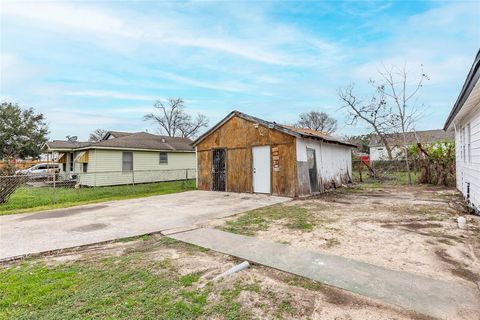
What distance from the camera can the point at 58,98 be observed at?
21328 mm

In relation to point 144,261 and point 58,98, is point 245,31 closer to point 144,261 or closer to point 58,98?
point 144,261

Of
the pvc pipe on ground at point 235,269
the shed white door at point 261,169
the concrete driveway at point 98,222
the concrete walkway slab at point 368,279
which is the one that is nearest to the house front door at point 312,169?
the shed white door at point 261,169

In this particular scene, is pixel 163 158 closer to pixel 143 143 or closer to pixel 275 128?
pixel 143 143

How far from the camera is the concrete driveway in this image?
4816 mm

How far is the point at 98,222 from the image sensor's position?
6344 millimetres

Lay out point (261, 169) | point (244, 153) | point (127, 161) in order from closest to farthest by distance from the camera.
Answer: point (261, 169)
point (244, 153)
point (127, 161)

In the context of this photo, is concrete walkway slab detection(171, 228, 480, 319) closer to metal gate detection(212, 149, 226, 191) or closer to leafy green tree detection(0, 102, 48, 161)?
metal gate detection(212, 149, 226, 191)

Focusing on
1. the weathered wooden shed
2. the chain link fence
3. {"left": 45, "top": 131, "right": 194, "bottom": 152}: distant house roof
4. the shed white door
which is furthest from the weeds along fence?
the shed white door

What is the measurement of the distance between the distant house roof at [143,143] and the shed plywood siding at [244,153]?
1872 mm

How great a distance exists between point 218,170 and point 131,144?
784 centimetres

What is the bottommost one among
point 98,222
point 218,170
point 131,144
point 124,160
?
point 98,222

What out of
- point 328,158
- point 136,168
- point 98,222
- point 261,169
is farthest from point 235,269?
point 136,168

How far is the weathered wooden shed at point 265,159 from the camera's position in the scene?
9984 millimetres

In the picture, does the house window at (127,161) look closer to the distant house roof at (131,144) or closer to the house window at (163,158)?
the distant house roof at (131,144)
